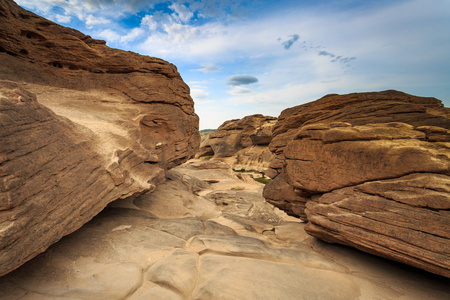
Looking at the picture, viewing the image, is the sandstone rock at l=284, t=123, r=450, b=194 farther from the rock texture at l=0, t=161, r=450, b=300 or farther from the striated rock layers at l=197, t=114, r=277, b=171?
the striated rock layers at l=197, t=114, r=277, b=171

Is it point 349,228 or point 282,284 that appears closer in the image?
point 282,284

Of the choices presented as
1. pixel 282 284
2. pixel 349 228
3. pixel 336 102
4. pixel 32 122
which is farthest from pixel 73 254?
pixel 336 102

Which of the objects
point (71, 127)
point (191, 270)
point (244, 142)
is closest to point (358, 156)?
point (191, 270)

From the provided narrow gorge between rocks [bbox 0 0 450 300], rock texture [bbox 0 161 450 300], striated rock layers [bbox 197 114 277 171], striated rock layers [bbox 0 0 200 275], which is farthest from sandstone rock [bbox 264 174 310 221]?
striated rock layers [bbox 197 114 277 171]

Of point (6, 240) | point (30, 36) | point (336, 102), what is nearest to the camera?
point (6, 240)

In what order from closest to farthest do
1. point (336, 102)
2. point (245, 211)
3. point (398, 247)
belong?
1. point (398, 247)
2. point (336, 102)
3. point (245, 211)

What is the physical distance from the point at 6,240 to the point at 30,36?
11.2 meters

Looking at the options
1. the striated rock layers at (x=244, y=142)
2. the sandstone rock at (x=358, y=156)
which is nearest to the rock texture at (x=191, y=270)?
the sandstone rock at (x=358, y=156)

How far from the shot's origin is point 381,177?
588 cm

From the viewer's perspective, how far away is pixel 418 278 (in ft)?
17.9

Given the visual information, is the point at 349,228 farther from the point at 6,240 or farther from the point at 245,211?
the point at 245,211

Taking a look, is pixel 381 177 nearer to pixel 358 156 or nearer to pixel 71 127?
pixel 358 156

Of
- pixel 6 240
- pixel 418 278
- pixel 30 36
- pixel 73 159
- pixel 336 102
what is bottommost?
pixel 418 278

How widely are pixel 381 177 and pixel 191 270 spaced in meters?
5.62
